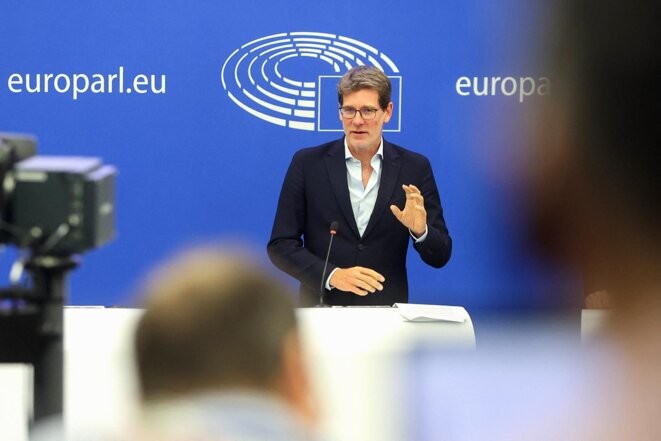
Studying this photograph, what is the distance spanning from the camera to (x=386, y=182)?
4.33 m

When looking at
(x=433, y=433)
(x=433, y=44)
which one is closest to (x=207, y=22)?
(x=433, y=44)

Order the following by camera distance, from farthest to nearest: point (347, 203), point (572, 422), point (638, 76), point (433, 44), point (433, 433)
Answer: point (433, 44) → point (347, 203) → point (433, 433) → point (572, 422) → point (638, 76)

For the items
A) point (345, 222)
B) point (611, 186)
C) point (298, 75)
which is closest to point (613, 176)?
point (611, 186)

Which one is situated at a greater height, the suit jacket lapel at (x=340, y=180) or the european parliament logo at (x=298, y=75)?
the european parliament logo at (x=298, y=75)

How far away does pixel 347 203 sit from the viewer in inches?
167

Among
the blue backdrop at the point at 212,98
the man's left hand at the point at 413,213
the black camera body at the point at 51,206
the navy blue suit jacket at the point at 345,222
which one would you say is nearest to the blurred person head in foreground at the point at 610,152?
the black camera body at the point at 51,206

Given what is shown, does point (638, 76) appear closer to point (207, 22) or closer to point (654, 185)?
point (654, 185)

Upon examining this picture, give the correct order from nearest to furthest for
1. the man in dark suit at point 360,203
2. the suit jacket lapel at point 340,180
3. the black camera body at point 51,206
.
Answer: the black camera body at point 51,206 → the man in dark suit at point 360,203 → the suit jacket lapel at point 340,180

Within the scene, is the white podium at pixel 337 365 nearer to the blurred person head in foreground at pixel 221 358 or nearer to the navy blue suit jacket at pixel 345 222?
the blurred person head in foreground at pixel 221 358

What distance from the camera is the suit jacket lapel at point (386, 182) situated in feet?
14.0

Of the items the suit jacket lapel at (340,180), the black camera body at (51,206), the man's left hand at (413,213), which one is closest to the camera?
the black camera body at (51,206)

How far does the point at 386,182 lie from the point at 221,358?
345 centimetres

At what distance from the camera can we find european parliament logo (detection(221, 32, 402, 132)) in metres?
5.14

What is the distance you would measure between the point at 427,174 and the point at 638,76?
11.8ft
